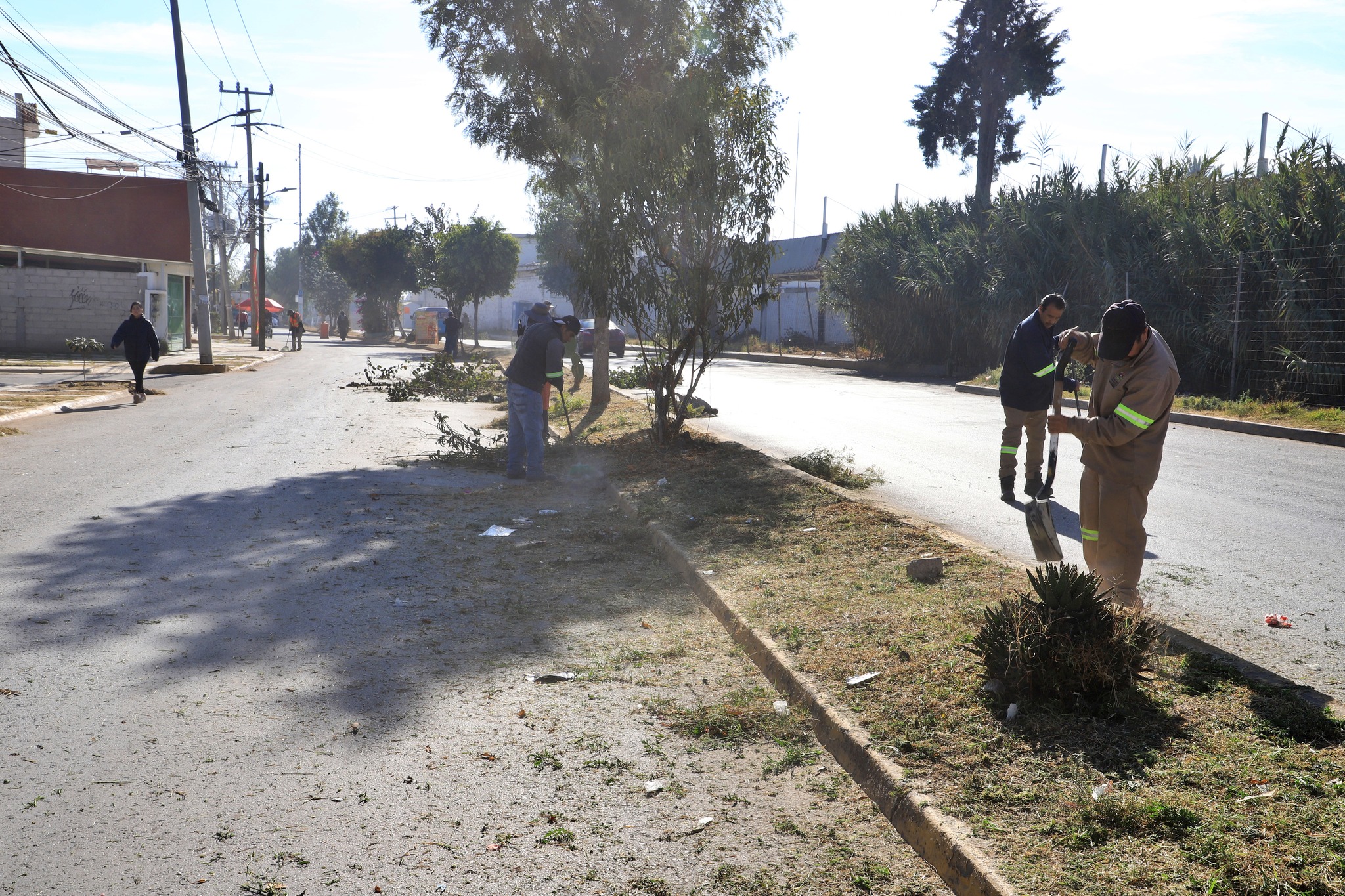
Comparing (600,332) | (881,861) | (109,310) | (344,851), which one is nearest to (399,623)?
(344,851)

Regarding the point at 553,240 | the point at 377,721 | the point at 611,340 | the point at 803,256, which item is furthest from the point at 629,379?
the point at 553,240

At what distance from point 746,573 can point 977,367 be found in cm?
2408

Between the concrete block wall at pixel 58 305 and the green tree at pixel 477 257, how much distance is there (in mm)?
20271

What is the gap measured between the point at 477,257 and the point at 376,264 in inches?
760

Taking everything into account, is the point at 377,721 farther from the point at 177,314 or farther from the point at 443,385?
the point at 177,314

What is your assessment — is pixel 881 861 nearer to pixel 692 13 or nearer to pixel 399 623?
pixel 399 623

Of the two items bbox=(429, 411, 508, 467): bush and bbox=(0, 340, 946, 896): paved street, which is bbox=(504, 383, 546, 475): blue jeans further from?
bbox=(0, 340, 946, 896): paved street

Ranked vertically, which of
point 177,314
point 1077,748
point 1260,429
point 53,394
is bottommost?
point 1077,748

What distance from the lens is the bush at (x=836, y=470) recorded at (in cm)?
941

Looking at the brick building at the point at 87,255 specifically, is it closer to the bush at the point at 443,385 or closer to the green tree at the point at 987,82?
the bush at the point at 443,385

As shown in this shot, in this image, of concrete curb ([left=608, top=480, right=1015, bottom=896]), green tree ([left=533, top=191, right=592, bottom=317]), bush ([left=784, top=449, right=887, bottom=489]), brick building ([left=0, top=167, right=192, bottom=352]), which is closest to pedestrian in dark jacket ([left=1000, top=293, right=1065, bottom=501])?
bush ([left=784, top=449, right=887, bottom=489])

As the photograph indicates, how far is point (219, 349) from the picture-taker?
1703 inches

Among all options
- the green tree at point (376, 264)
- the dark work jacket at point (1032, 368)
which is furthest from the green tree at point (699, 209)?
the green tree at point (376, 264)

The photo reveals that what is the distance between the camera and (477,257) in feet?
166
